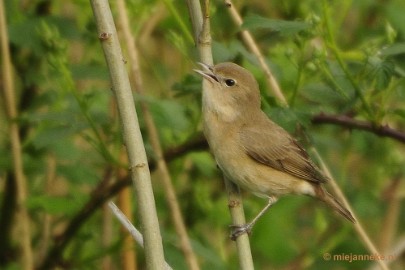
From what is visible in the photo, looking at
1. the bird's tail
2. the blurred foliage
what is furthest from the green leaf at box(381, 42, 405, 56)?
the bird's tail

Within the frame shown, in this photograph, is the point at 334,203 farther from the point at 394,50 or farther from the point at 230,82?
the point at 394,50

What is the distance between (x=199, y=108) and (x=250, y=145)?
14.9 inches

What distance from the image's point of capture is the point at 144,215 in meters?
2.85

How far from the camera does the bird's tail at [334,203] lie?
13.9 ft

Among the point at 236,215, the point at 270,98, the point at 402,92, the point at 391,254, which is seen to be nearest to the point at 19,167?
the point at 270,98

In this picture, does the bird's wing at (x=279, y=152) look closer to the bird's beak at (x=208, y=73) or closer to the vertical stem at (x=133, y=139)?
the bird's beak at (x=208, y=73)

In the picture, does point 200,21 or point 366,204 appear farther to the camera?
point 366,204

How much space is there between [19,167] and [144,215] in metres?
1.90

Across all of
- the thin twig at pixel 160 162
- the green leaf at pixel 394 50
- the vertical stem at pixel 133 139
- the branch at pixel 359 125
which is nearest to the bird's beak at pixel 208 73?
the thin twig at pixel 160 162

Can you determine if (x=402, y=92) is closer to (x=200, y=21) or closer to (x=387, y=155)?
(x=200, y=21)

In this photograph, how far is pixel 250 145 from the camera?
430 cm

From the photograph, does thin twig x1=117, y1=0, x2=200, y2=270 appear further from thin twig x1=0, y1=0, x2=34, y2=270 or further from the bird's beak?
thin twig x1=0, y1=0, x2=34, y2=270

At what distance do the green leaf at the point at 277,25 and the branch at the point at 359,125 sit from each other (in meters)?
0.51

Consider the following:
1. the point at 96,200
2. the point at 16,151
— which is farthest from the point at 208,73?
the point at 16,151
